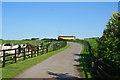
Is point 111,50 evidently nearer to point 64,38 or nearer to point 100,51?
point 100,51

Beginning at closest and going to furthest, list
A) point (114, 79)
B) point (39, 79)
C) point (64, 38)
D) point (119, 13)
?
point (114, 79)
point (39, 79)
point (119, 13)
point (64, 38)

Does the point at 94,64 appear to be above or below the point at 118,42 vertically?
below

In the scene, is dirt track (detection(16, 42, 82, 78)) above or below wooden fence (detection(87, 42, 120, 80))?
below

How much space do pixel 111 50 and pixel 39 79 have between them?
190 inches

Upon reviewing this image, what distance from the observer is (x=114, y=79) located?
17.8ft

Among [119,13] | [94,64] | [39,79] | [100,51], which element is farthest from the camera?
[119,13]

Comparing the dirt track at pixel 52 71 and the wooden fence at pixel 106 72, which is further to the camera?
the dirt track at pixel 52 71

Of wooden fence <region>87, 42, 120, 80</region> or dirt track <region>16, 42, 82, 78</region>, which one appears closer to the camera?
wooden fence <region>87, 42, 120, 80</region>

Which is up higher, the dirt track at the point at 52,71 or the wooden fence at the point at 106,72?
the wooden fence at the point at 106,72

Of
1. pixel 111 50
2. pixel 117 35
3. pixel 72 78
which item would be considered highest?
pixel 117 35

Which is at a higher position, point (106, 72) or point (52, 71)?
point (106, 72)

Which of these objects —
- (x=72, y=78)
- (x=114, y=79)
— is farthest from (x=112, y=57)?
(x=114, y=79)

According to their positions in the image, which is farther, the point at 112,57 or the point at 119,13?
the point at 119,13

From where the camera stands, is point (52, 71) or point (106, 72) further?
point (52, 71)
